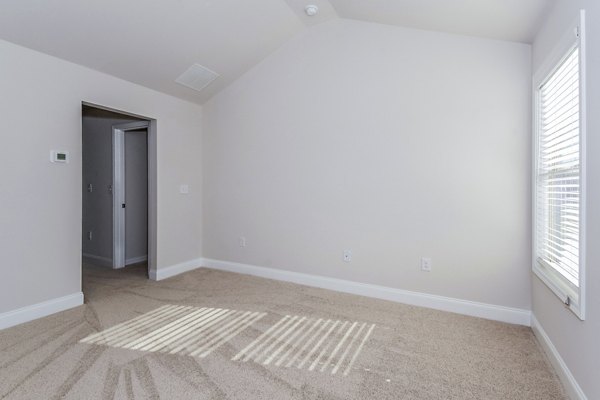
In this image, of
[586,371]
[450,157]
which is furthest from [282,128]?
[586,371]

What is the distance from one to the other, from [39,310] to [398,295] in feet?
10.8

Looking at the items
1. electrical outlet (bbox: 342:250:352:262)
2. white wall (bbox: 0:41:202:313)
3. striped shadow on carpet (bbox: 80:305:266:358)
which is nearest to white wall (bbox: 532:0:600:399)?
electrical outlet (bbox: 342:250:352:262)

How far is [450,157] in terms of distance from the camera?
10.3 ft

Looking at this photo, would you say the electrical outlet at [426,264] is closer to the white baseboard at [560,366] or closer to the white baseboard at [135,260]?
the white baseboard at [560,366]

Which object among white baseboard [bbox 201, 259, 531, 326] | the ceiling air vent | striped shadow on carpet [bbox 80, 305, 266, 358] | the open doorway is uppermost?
the ceiling air vent

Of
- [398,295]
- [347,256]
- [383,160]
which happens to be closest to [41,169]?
[347,256]

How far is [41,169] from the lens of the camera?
290 centimetres

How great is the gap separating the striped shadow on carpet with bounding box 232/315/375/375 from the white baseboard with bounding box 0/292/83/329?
1.90m

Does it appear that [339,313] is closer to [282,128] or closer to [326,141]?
[326,141]

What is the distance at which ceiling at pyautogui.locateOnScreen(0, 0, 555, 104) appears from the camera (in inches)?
99.3

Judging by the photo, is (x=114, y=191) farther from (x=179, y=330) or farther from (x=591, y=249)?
(x=591, y=249)

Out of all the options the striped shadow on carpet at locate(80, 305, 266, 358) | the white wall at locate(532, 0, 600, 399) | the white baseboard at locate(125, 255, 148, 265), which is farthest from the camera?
the white baseboard at locate(125, 255, 148, 265)

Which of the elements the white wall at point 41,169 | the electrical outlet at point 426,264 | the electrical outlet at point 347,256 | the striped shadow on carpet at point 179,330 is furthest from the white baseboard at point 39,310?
the electrical outlet at point 426,264

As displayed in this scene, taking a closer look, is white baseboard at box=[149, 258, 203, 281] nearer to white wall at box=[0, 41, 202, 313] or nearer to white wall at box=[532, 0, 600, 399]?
white wall at box=[0, 41, 202, 313]
